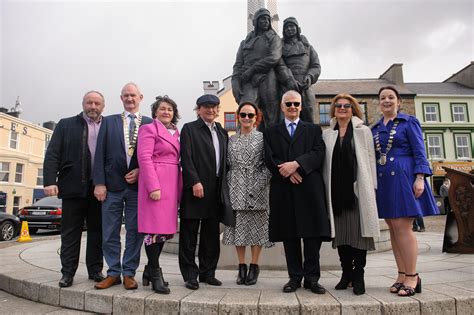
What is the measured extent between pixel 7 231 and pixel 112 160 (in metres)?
10.2

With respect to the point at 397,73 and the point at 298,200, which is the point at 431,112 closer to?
the point at 397,73

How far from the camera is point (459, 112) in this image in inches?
1307

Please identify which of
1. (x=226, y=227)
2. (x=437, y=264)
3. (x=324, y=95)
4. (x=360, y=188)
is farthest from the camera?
(x=324, y=95)

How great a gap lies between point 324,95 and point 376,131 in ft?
93.1

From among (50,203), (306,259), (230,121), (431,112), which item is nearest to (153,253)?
(306,259)

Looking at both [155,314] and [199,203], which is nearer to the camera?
[155,314]

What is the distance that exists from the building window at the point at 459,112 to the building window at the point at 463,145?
1.61 meters

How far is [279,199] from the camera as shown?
11.3 ft

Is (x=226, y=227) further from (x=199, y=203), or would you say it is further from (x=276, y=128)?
(x=276, y=128)

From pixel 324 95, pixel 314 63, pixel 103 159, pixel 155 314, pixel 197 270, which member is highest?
pixel 324 95

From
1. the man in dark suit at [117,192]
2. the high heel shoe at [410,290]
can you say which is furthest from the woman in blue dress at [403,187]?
the man in dark suit at [117,192]

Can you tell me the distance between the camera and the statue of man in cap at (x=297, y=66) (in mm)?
6016

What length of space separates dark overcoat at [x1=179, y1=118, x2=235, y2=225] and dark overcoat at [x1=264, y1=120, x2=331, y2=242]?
501mm

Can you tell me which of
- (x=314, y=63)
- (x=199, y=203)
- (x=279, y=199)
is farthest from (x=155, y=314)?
(x=314, y=63)
